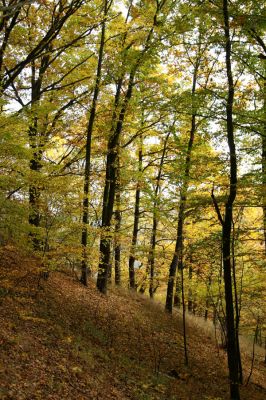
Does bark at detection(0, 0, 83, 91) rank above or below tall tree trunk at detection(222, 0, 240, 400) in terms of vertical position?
above

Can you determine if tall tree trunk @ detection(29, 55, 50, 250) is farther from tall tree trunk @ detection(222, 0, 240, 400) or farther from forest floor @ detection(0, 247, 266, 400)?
tall tree trunk @ detection(222, 0, 240, 400)

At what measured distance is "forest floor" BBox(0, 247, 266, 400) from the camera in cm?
739

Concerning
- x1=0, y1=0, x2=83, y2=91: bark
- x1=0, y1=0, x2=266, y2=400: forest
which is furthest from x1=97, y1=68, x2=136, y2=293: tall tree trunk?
x1=0, y1=0, x2=83, y2=91: bark

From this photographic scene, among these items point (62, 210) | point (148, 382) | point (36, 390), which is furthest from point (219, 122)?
point (36, 390)

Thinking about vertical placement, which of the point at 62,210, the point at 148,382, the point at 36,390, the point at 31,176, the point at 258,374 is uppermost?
the point at 31,176

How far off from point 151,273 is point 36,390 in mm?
15619

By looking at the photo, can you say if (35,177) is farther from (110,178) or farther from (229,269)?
(110,178)

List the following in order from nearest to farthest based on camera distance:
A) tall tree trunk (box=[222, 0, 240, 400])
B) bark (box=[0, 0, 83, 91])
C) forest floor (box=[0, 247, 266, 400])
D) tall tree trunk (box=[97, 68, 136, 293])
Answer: forest floor (box=[0, 247, 266, 400]) < tall tree trunk (box=[222, 0, 240, 400]) < bark (box=[0, 0, 83, 91]) < tall tree trunk (box=[97, 68, 136, 293])

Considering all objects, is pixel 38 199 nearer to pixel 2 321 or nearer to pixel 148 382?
pixel 2 321

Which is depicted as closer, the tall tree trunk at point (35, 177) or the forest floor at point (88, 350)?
the forest floor at point (88, 350)

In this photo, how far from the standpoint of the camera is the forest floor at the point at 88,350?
7.39 m

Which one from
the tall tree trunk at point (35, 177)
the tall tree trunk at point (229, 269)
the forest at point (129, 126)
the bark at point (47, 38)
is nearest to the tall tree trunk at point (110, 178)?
the forest at point (129, 126)

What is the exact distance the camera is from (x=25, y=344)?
320 inches

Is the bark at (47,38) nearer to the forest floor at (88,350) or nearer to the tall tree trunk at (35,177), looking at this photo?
the tall tree trunk at (35,177)
